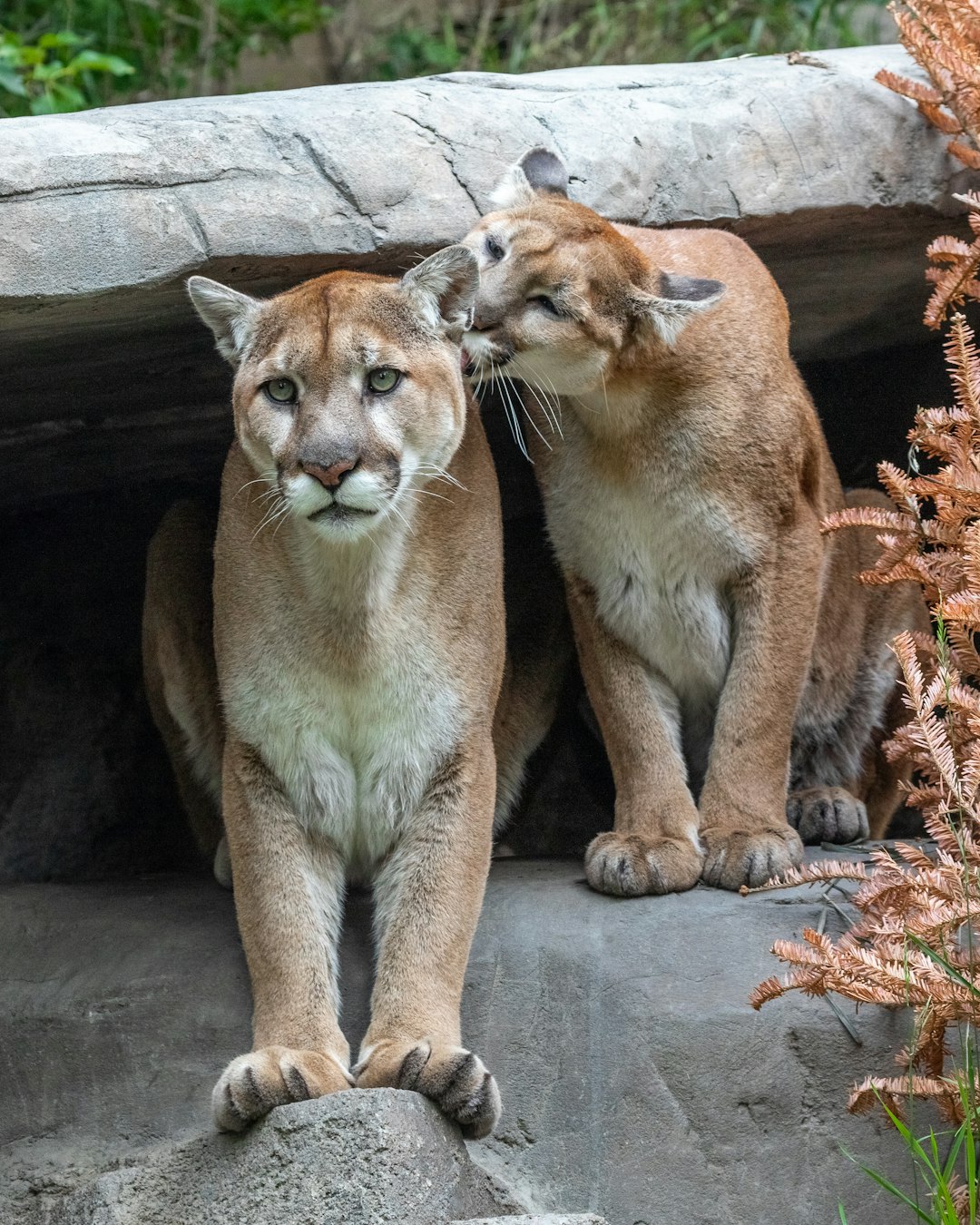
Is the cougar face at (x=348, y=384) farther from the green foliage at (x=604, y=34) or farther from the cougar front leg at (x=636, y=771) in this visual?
the green foliage at (x=604, y=34)

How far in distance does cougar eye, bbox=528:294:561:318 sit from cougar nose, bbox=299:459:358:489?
0.97 m

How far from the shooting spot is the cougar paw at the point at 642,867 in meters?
4.64

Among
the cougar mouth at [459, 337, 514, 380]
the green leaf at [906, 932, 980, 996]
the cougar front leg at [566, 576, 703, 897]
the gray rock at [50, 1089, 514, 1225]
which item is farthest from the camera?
the cougar front leg at [566, 576, 703, 897]

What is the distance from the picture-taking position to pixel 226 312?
14.1 ft

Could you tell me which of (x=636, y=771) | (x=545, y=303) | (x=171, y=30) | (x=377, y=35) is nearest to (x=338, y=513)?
(x=545, y=303)

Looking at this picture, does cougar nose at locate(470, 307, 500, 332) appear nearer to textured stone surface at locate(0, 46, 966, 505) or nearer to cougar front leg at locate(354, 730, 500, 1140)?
textured stone surface at locate(0, 46, 966, 505)

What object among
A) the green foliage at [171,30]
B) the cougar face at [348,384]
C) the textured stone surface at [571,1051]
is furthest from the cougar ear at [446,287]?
the green foliage at [171,30]

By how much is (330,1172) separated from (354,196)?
2571 mm

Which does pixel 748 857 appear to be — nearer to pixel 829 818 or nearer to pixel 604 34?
pixel 829 818

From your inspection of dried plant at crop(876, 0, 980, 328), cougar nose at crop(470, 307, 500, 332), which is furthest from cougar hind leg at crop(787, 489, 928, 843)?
cougar nose at crop(470, 307, 500, 332)

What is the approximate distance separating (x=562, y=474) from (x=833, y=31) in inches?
190

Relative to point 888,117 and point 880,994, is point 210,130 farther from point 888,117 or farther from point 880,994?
point 880,994

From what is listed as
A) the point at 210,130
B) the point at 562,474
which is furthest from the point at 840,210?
the point at 210,130

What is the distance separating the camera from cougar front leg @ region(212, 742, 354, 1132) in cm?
381
